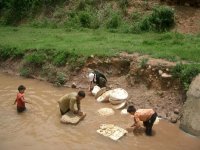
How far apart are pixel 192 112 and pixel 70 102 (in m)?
3.37

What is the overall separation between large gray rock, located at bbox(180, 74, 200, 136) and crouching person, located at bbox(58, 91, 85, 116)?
292cm

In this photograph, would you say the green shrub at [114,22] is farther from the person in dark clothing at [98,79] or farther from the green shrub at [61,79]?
the person in dark clothing at [98,79]

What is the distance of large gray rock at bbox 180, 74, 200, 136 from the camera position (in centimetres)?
996

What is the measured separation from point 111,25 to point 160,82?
736 cm

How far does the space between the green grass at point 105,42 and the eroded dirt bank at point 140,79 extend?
0.50 metres

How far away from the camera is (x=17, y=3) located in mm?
22812

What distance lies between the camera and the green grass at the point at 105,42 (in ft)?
44.0

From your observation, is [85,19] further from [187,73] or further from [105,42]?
[187,73]

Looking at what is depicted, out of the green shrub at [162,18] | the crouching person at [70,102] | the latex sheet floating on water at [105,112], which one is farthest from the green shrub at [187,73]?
the green shrub at [162,18]

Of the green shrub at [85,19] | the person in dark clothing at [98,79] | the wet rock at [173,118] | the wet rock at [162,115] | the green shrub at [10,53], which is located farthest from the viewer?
the green shrub at [85,19]

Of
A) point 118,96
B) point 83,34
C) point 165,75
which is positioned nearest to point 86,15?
point 83,34

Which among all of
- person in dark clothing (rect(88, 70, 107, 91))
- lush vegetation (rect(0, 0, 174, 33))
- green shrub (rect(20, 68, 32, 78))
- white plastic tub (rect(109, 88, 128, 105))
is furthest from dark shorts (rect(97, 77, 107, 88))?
lush vegetation (rect(0, 0, 174, 33))

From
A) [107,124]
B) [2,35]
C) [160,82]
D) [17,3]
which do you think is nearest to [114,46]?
[160,82]

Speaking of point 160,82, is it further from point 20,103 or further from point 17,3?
point 17,3
